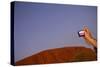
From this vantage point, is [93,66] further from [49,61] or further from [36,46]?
[36,46]

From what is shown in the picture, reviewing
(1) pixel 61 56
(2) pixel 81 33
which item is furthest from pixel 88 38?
(1) pixel 61 56

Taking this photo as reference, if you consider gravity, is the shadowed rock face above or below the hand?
below

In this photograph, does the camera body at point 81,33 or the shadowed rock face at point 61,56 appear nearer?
the shadowed rock face at point 61,56

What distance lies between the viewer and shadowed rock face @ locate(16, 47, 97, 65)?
7.34 ft

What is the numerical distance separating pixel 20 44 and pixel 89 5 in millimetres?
1068

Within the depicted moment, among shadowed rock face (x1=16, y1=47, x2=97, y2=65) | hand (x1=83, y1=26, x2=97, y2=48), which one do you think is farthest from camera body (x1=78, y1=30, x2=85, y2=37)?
shadowed rock face (x1=16, y1=47, x2=97, y2=65)

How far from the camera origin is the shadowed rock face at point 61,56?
7.34 feet

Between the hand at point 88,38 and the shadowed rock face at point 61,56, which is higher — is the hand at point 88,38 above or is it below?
above

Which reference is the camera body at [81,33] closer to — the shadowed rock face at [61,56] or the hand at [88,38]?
the hand at [88,38]

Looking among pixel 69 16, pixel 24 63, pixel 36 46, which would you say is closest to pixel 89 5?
pixel 69 16

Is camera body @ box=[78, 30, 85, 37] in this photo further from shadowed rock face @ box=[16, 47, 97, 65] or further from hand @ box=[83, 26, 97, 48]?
shadowed rock face @ box=[16, 47, 97, 65]

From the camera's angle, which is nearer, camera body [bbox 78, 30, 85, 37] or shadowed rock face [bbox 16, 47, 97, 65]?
shadowed rock face [bbox 16, 47, 97, 65]

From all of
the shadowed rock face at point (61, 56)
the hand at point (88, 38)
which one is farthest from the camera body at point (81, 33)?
the shadowed rock face at point (61, 56)

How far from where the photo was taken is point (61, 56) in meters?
2.38
